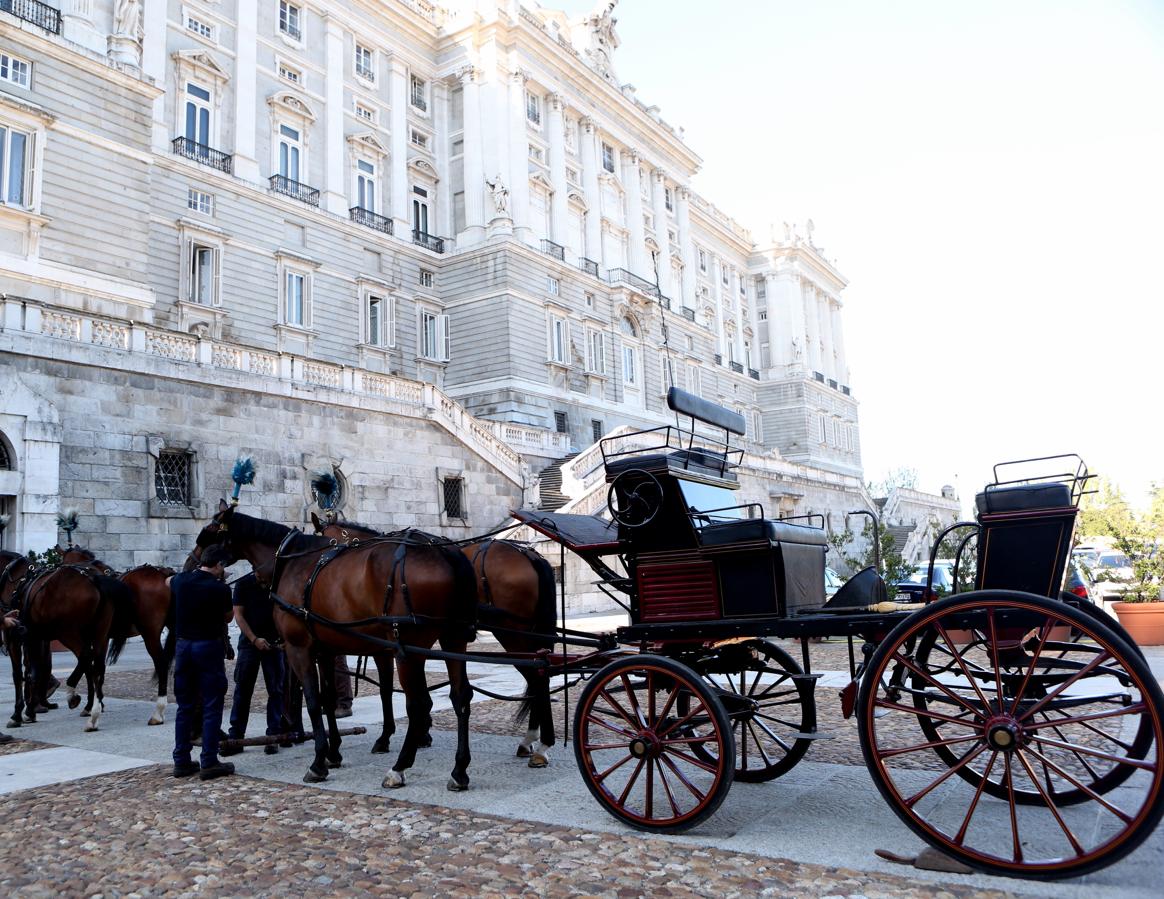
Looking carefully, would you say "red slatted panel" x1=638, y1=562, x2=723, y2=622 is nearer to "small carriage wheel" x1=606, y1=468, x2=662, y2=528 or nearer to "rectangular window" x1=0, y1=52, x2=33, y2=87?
"small carriage wheel" x1=606, y1=468, x2=662, y2=528

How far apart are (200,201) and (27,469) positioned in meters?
16.6

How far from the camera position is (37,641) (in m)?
9.70

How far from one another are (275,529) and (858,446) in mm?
74965

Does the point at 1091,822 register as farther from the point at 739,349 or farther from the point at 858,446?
the point at 858,446

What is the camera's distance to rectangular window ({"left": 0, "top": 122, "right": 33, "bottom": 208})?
2250 cm

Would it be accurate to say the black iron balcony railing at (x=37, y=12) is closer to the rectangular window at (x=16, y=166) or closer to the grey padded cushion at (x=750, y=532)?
the rectangular window at (x=16, y=166)

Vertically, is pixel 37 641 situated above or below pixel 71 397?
below

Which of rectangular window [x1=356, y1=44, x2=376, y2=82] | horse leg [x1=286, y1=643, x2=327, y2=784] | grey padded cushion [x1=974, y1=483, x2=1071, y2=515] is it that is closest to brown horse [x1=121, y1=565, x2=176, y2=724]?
horse leg [x1=286, y1=643, x2=327, y2=784]

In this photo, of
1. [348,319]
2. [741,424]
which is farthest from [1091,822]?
[348,319]

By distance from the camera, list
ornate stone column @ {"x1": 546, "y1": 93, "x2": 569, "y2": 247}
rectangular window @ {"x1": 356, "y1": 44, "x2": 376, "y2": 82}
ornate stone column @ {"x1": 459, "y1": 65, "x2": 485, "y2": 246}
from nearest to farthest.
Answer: rectangular window @ {"x1": 356, "y1": 44, "x2": 376, "y2": 82} < ornate stone column @ {"x1": 459, "y1": 65, "x2": 485, "y2": 246} < ornate stone column @ {"x1": 546, "y1": 93, "x2": 569, "y2": 247}

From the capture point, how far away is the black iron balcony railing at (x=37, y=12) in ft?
76.3

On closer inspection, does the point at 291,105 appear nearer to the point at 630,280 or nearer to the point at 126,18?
the point at 126,18

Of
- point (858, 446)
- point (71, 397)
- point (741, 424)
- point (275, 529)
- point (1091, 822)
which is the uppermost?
point (858, 446)

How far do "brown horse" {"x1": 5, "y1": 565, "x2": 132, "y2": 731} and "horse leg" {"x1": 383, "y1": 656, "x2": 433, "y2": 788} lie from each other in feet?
15.0
